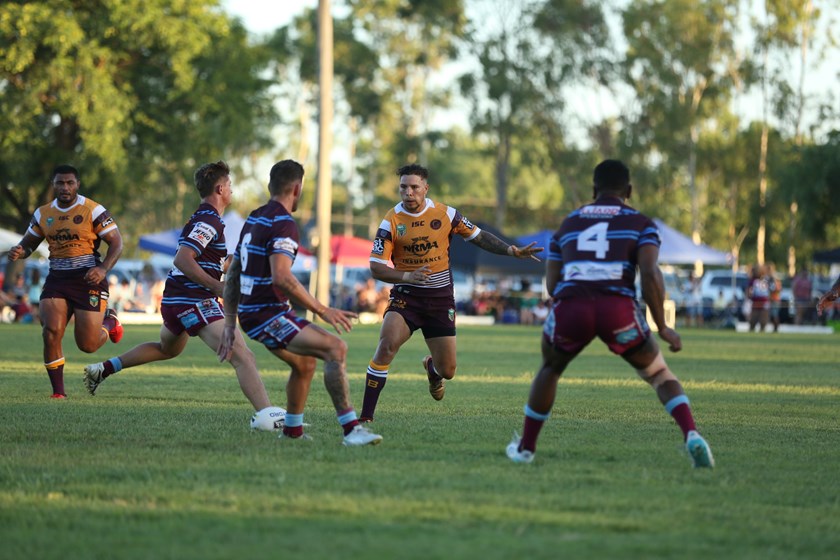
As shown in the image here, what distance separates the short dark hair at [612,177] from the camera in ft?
27.0

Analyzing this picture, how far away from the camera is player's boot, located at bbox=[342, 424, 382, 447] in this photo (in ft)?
29.6

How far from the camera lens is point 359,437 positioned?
Result: 29.7 feet

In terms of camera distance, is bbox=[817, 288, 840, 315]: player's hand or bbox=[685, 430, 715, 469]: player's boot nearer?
bbox=[685, 430, 715, 469]: player's boot

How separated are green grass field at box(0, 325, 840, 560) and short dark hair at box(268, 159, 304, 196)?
174 cm

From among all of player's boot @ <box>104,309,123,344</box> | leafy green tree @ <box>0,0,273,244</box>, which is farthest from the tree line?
player's boot @ <box>104,309,123,344</box>

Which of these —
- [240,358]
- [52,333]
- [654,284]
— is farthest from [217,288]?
[654,284]

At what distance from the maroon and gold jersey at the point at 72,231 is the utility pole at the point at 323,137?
852 inches

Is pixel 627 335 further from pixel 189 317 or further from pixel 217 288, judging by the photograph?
pixel 189 317

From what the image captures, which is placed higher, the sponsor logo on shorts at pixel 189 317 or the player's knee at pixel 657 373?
the sponsor logo on shorts at pixel 189 317

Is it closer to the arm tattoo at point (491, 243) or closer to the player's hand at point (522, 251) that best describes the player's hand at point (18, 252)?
the arm tattoo at point (491, 243)

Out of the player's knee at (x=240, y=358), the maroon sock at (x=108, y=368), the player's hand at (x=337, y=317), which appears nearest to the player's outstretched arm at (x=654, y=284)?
the player's hand at (x=337, y=317)

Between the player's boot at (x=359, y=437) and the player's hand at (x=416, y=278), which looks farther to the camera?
the player's hand at (x=416, y=278)

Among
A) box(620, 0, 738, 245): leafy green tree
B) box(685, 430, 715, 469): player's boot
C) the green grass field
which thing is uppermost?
box(620, 0, 738, 245): leafy green tree

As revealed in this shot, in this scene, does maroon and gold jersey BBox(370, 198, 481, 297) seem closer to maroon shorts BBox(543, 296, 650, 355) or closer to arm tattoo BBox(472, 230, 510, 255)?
arm tattoo BBox(472, 230, 510, 255)
